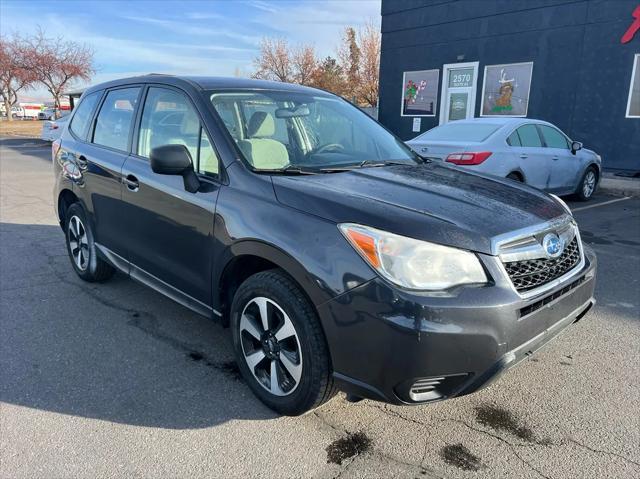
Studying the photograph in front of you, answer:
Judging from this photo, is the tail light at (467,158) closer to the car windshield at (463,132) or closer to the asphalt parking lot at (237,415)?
the car windshield at (463,132)

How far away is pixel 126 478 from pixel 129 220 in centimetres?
193

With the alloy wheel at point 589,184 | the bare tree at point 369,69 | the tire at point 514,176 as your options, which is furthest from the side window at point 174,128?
the bare tree at point 369,69

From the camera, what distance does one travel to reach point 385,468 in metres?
2.38

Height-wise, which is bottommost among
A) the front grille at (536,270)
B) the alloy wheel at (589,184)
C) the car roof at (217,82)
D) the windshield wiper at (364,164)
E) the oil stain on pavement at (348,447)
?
the oil stain on pavement at (348,447)

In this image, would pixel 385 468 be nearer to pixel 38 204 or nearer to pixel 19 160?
pixel 38 204

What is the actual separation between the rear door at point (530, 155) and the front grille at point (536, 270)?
5.36 m

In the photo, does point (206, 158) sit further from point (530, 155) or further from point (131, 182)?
point (530, 155)

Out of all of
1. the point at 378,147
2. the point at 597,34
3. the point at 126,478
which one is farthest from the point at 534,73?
the point at 126,478

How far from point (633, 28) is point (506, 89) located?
143 inches

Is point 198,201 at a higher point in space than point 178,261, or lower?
higher

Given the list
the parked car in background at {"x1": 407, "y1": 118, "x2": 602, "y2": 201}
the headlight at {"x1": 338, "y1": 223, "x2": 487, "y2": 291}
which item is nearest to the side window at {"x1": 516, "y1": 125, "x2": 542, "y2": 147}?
the parked car in background at {"x1": 407, "y1": 118, "x2": 602, "y2": 201}

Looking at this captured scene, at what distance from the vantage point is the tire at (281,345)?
8.04 feet

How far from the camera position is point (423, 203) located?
2.58m

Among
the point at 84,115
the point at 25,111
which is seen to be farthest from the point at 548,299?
the point at 25,111
